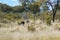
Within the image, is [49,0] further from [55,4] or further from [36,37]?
[36,37]

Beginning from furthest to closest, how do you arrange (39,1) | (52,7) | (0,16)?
(0,16) → (52,7) → (39,1)

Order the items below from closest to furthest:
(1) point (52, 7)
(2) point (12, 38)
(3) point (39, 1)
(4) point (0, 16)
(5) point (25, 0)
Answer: (2) point (12, 38), (3) point (39, 1), (1) point (52, 7), (4) point (0, 16), (5) point (25, 0)

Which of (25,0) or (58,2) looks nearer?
(58,2)

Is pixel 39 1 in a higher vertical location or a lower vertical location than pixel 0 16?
higher

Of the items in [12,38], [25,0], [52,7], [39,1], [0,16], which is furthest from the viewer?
[25,0]

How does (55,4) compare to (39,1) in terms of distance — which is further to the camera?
(55,4)

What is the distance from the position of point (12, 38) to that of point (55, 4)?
71.2ft

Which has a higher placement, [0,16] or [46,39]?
[46,39]

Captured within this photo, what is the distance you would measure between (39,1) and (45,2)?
1.73 m

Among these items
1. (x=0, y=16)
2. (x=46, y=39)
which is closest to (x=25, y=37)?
(x=46, y=39)

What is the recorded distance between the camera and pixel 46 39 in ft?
31.8

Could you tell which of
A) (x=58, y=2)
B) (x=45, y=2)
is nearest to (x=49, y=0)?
(x=45, y=2)

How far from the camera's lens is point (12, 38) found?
31.2 feet

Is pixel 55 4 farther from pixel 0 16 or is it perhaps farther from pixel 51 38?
pixel 51 38
